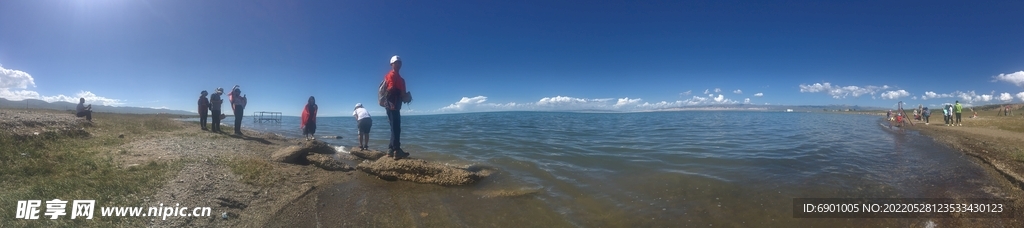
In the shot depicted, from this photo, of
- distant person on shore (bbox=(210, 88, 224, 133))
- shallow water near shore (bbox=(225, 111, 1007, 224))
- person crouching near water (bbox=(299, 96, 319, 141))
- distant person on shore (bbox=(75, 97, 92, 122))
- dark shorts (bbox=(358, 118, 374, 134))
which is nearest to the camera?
shallow water near shore (bbox=(225, 111, 1007, 224))

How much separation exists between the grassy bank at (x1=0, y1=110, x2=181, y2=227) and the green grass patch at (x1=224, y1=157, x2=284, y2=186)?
86 cm

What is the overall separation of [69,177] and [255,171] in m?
2.14

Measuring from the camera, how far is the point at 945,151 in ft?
37.2

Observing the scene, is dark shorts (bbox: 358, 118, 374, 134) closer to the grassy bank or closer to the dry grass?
the grassy bank

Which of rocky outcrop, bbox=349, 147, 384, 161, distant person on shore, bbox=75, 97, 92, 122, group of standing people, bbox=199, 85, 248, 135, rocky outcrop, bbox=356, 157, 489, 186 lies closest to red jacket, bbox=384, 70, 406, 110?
rocky outcrop, bbox=356, 157, 489, 186

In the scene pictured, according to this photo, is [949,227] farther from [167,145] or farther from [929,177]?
[167,145]

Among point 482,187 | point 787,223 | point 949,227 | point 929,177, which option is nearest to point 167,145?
point 482,187

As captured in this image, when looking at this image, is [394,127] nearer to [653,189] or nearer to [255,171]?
[255,171]

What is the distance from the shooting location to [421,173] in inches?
275

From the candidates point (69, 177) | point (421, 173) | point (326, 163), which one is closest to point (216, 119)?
point (326, 163)

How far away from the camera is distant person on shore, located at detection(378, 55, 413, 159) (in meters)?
7.84

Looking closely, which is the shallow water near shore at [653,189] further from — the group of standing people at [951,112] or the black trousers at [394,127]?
the group of standing people at [951,112]

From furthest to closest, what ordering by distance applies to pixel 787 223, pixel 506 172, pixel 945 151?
pixel 945 151 → pixel 506 172 → pixel 787 223

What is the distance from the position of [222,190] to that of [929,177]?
12.9 m
